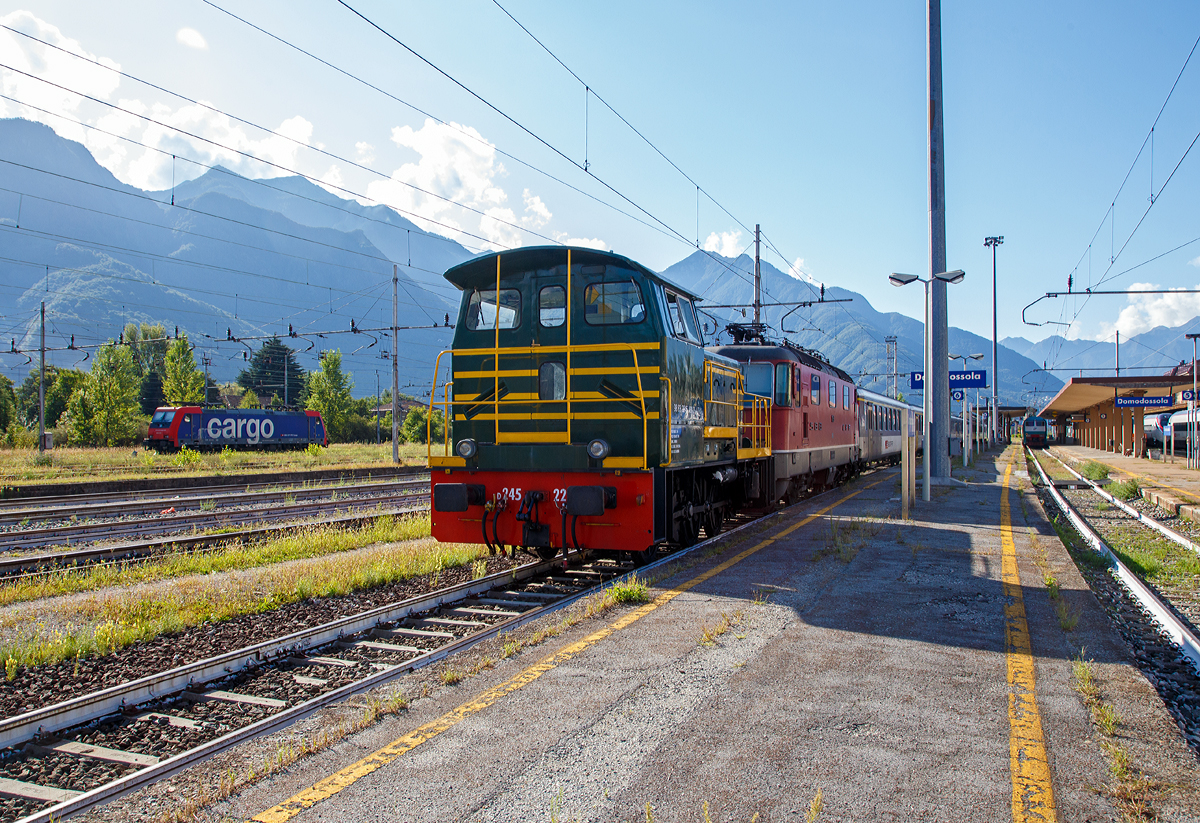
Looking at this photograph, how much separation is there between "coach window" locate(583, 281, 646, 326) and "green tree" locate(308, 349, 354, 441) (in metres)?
62.4

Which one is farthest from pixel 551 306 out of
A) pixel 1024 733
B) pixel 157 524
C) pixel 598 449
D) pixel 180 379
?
pixel 180 379

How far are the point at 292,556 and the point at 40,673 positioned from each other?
4.96 meters

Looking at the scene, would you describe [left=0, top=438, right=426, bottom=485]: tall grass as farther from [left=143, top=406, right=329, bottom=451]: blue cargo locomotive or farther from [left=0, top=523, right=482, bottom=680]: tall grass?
[left=0, top=523, right=482, bottom=680]: tall grass

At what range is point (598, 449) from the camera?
7855mm

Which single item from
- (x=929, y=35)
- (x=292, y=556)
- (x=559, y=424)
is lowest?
(x=292, y=556)

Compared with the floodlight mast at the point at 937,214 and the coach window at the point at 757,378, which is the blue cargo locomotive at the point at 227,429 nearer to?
the coach window at the point at 757,378

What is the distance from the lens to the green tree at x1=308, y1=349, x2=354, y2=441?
6731cm

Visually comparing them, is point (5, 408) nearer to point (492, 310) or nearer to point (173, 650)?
point (492, 310)

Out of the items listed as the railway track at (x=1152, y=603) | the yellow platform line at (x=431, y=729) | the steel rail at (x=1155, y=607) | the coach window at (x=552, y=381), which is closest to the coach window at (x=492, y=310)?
the coach window at (x=552, y=381)

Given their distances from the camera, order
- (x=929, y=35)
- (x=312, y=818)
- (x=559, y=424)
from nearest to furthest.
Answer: (x=312, y=818), (x=559, y=424), (x=929, y=35)

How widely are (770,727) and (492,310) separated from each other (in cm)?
614

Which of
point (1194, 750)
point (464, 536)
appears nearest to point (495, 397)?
point (464, 536)

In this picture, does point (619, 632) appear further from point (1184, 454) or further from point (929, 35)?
point (1184, 454)

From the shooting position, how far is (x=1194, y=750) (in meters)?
3.69
